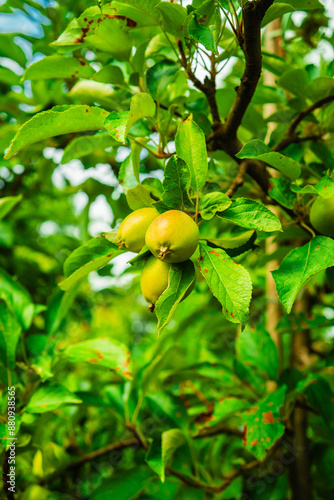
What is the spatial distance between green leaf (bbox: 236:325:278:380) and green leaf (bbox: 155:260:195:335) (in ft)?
2.15

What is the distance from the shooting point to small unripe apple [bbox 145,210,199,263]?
600 mm

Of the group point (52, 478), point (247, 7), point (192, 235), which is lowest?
point (52, 478)

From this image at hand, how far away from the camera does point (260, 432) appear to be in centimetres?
91

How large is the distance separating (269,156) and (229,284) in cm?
24

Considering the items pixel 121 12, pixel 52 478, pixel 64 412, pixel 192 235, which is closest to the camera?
pixel 192 235

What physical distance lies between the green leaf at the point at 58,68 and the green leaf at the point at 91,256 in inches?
16.3

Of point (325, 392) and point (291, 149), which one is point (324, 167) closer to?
point (291, 149)

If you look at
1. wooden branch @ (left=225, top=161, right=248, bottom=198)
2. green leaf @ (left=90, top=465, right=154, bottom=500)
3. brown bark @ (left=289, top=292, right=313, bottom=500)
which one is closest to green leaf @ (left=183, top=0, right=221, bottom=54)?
wooden branch @ (left=225, top=161, right=248, bottom=198)

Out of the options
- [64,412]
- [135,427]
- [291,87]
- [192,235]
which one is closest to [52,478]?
[64,412]

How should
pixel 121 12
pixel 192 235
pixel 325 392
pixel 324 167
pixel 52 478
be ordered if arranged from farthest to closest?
pixel 52 478, pixel 325 392, pixel 324 167, pixel 121 12, pixel 192 235

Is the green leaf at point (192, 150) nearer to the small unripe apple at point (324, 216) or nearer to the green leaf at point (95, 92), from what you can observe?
the small unripe apple at point (324, 216)

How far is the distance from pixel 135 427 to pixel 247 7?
1.05 meters

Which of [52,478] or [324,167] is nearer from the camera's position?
[324,167]

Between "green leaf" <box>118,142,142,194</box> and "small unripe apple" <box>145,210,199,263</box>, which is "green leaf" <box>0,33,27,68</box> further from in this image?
"small unripe apple" <box>145,210,199,263</box>
